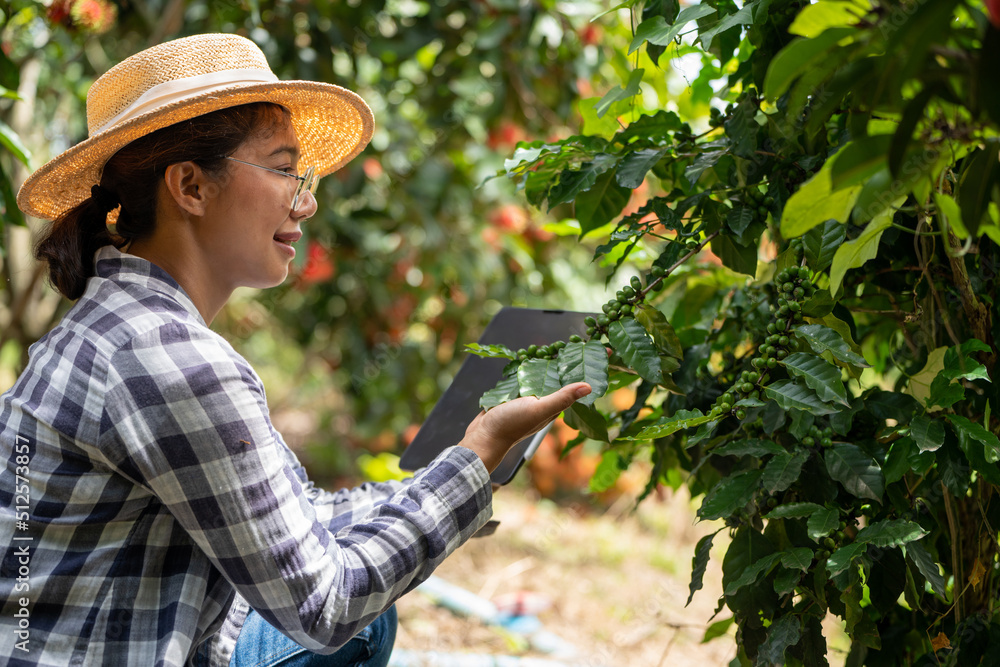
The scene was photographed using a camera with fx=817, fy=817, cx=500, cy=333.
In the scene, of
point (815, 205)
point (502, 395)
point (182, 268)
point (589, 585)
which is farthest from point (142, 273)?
point (589, 585)

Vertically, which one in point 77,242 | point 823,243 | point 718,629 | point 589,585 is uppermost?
point 77,242

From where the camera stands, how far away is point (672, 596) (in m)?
2.73

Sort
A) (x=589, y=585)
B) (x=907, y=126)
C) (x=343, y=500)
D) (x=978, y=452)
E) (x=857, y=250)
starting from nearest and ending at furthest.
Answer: (x=907, y=126)
(x=857, y=250)
(x=978, y=452)
(x=343, y=500)
(x=589, y=585)

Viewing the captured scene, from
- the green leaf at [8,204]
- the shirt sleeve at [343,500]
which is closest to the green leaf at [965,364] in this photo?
the shirt sleeve at [343,500]

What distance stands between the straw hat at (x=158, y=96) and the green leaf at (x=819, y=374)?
0.74 m

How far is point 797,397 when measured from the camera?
854 mm

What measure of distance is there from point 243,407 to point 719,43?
2.58ft

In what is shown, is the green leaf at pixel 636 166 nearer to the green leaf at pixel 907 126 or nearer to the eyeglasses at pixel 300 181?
the eyeglasses at pixel 300 181

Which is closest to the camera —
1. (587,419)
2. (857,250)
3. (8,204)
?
(857,250)

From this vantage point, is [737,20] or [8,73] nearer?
[737,20]

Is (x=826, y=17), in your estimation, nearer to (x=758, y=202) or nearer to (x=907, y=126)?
(x=907, y=126)

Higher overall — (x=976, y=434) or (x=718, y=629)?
(x=976, y=434)

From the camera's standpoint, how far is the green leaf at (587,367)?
89 centimetres

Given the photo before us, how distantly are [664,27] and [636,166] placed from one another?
6.6 inches
